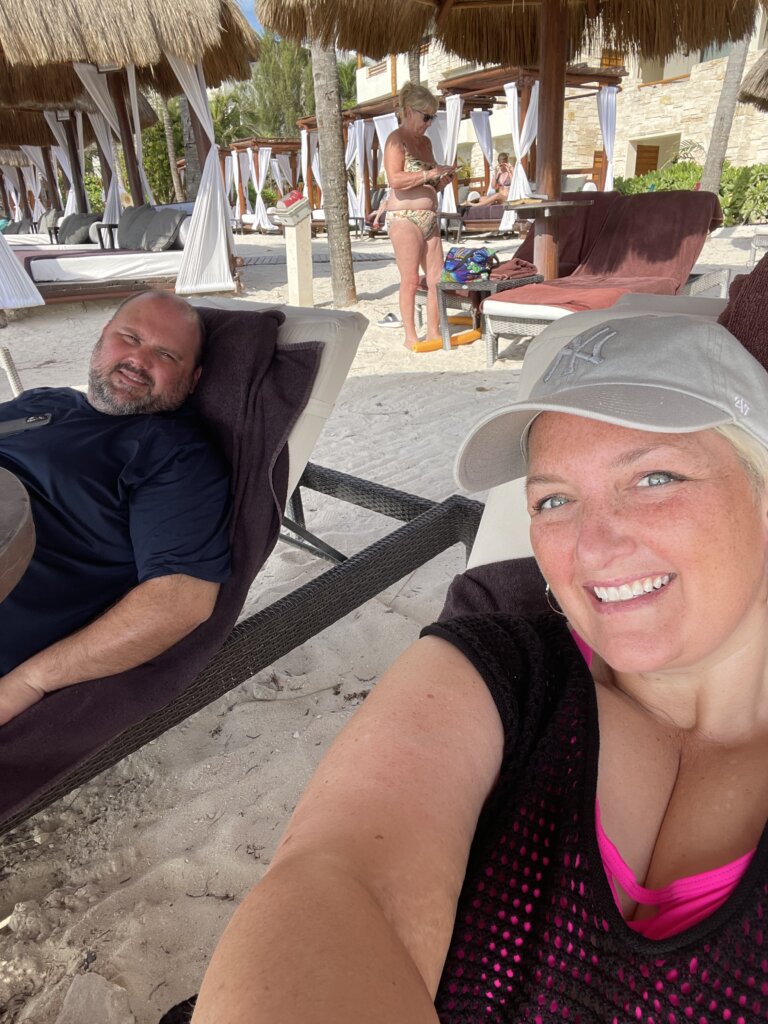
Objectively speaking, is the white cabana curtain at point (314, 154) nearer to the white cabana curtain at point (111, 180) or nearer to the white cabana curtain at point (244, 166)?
the white cabana curtain at point (244, 166)

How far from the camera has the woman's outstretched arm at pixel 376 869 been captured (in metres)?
0.67

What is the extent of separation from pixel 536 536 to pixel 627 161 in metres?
25.0

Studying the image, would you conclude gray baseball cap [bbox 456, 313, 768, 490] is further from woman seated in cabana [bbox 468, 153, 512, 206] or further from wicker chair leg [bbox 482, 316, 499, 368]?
woman seated in cabana [bbox 468, 153, 512, 206]

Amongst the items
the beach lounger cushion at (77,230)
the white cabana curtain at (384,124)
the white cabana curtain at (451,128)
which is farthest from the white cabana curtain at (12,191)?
the white cabana curtain at (451,128)

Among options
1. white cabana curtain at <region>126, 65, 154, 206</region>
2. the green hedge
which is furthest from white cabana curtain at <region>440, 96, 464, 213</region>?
white cabana curtain at <region>126, 65, 154, 206</region>

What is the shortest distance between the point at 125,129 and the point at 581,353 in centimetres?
1142

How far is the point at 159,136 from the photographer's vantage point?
2392 cm

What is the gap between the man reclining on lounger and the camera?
1661 mm

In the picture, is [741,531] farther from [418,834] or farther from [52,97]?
[52,97]

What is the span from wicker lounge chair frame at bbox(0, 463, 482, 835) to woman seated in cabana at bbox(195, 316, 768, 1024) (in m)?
0.86

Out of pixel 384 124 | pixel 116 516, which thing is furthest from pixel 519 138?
pixel 116 516

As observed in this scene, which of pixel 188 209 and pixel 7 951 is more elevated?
pixel 188 209

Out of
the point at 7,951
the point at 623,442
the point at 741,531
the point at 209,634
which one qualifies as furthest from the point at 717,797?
the point at 7,951

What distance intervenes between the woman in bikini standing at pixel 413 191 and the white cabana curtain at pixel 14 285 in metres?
4.51
